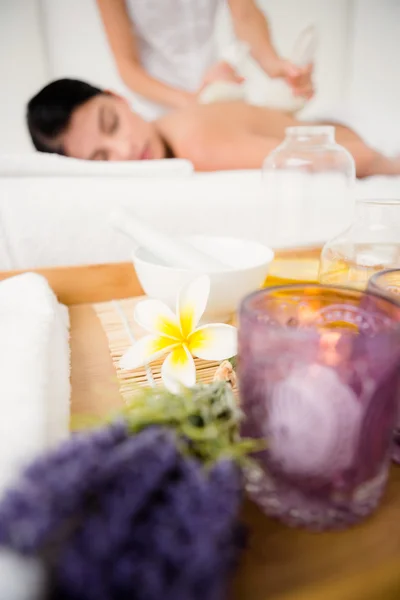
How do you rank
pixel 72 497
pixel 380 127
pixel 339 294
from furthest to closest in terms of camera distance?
pixel 380 127
pixel 339 294
pixel 72 497

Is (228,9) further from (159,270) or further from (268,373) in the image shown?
(268,373)

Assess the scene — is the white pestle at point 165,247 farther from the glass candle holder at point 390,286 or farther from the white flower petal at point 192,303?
the glass candle holder at point 390,286

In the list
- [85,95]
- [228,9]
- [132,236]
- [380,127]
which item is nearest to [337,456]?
[132,236]

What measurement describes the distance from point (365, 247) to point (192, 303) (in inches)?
9.6

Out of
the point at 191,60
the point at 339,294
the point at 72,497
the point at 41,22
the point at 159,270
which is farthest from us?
the point at 191,60

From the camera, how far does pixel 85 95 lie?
1.26m

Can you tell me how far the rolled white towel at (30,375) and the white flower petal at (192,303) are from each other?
119mm

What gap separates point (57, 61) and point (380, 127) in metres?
0.98

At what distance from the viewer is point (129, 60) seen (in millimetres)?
1274

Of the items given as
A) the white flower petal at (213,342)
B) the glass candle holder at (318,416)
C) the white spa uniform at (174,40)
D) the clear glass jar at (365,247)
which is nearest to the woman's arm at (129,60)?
the white spa uniform at (174,40)

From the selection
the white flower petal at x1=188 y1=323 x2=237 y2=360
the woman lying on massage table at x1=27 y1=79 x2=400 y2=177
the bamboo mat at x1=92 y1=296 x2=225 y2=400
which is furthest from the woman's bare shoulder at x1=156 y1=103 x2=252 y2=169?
the white flower petal at x1=188 y1=323 x2=237 y2=360

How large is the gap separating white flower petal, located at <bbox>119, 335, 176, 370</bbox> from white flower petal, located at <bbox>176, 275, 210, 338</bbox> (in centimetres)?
2

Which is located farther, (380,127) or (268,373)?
(380,127)

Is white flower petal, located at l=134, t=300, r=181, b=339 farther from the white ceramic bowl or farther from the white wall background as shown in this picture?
the white wall background
